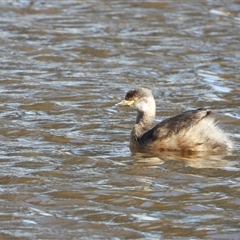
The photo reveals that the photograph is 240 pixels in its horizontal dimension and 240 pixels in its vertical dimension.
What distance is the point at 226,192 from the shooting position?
25.1 ft

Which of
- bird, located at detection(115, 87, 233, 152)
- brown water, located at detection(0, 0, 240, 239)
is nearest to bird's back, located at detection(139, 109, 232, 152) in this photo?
bird, located at detection(115, 87, 233, 152)

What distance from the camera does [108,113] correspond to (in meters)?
10.5

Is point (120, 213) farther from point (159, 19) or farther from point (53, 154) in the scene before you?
point (159, 19)

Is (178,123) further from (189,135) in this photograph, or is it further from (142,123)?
(142,123)

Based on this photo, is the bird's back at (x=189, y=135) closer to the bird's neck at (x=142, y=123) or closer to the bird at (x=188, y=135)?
the bird at (x=188, y=135)

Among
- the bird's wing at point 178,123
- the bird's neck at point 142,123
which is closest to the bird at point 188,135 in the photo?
the bird's wing at point 178,123

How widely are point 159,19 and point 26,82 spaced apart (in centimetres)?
404

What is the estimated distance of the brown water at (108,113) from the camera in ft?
23.0

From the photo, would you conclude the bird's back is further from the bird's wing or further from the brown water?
the brown water

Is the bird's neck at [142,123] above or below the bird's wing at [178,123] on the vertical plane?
below

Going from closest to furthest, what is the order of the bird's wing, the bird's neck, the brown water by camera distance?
the brown water
the bird's wing
the bird's neck

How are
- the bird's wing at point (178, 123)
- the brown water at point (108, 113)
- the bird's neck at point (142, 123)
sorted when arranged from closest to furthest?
the brown water at point (108, 113), the bird's wing at point (178, 123), the bird's neck at point (142, 123)

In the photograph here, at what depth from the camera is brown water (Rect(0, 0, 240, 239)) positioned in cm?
702

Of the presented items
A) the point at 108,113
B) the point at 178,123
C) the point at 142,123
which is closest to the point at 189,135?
the point at 178,123
